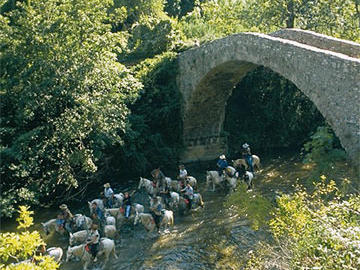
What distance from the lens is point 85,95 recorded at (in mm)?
15969

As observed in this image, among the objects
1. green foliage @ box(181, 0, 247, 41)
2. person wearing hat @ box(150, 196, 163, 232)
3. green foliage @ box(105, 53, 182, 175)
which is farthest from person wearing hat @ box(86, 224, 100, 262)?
green foliage @ box(181, 0, 247, 41)

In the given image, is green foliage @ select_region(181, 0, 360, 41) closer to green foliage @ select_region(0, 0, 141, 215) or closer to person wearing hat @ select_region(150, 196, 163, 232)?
green foliage @ select_region(0, 0, 141, 215)

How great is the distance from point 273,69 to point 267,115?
29.6ft

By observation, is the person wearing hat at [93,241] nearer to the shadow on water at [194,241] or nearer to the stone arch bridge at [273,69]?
the shadow on water at [194,241]

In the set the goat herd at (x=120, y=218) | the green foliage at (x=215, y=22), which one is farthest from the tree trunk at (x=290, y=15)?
the goat herd at (x=120, y=218)

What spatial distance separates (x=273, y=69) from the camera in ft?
47.9

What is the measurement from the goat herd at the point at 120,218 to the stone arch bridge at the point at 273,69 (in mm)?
4386

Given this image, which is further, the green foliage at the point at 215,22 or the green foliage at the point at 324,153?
the green foliage at the point at 215,22

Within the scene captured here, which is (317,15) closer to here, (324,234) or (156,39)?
(156,39)

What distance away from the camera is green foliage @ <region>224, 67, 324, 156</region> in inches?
909

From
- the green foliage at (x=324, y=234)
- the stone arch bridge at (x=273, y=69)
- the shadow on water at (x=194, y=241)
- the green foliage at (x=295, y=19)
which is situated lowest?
the shadow on water at (x=194, y=241)

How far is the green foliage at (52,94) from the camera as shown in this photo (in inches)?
599

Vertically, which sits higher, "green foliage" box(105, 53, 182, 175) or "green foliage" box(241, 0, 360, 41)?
"green foliage" box(241, 0, 360, 41)

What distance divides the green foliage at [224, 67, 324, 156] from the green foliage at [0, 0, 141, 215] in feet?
28.4
